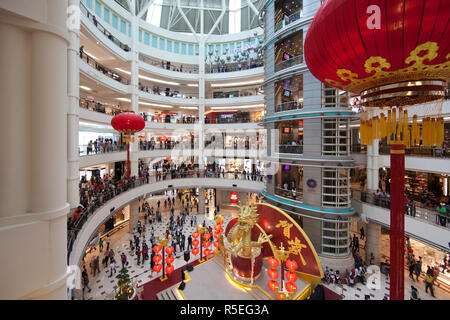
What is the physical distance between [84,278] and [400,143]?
45.0ft

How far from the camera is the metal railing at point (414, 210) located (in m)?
9.29

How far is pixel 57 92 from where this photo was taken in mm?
1806

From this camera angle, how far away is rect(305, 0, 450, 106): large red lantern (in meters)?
2.11

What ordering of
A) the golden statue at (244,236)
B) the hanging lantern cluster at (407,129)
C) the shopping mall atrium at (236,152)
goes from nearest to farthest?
the shopping mall atrium at (236,152) → the hanging lantern cluster at (407,129) → the golden statue at (244,236)

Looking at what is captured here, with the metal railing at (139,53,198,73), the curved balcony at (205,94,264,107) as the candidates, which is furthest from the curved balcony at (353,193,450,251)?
the metal railing at (139,53,198,73)

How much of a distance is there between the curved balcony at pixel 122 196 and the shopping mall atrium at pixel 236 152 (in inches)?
5.0

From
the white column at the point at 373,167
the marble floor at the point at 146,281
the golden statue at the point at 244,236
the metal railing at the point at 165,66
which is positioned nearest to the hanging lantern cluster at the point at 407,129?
the golden statue at the point at 244,236

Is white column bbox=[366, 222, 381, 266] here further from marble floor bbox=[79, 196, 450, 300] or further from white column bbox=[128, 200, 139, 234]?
white column bbox=[128, 200, 139, 234]

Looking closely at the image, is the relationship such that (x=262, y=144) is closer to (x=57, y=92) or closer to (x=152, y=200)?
(x=152, y=200)

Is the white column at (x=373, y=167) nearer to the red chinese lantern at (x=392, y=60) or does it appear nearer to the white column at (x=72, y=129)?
the red chinese lantern at (x=392, y=60)

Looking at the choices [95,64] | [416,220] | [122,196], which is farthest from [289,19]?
[122,196]

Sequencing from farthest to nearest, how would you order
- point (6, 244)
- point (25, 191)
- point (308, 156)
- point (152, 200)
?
point (152, 200), point (308, 156), point (25, 191), point (6, 244)

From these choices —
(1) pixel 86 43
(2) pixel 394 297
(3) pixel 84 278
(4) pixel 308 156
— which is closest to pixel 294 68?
(4) pixel 308 156

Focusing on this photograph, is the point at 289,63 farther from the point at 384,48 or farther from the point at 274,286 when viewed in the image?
the point at 274,286
